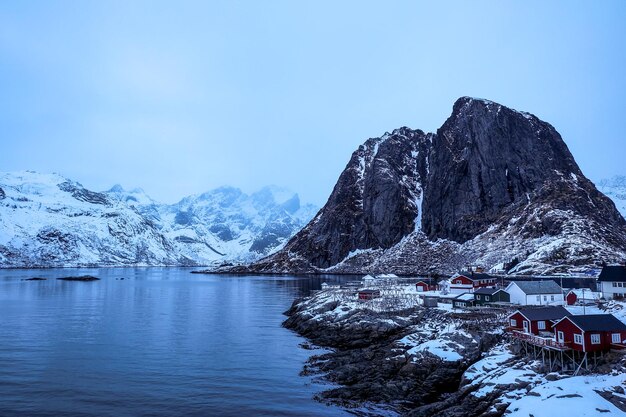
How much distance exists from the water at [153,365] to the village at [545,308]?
64.3ft

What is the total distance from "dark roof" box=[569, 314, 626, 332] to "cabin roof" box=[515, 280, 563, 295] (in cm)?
2810

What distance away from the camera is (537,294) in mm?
69188

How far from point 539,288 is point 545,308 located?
19949 millimetres

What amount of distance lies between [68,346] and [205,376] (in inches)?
1046

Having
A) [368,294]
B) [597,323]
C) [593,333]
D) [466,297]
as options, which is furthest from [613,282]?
[368,294]

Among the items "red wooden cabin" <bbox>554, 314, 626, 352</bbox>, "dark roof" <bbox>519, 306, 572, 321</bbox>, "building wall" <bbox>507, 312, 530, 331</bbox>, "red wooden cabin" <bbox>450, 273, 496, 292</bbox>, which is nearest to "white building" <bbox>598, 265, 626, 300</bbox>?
"red wooden cabin" <bbox>450, 273, 496, 292</bbox>

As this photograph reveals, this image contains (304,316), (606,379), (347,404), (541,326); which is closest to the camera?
(606,379)

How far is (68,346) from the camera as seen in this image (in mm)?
64625

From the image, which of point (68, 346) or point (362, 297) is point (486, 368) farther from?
point (68, 346)

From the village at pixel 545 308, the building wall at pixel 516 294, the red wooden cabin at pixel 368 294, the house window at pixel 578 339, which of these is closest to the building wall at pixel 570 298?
the village at pixel 545 308

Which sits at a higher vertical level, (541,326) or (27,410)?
(541,326)

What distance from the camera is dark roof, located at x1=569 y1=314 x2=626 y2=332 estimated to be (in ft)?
132

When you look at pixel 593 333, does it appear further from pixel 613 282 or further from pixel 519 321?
pixel 613 282

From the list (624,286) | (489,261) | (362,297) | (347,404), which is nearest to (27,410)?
(347,404)
